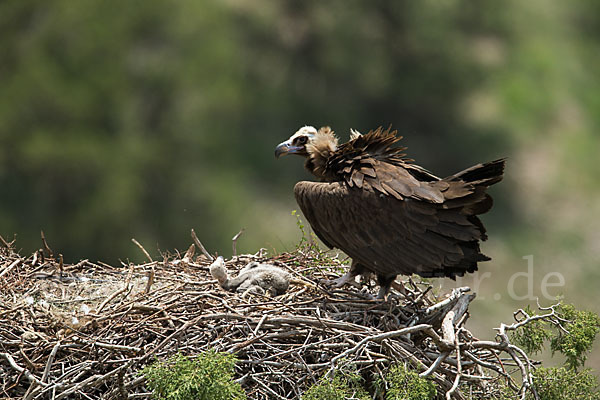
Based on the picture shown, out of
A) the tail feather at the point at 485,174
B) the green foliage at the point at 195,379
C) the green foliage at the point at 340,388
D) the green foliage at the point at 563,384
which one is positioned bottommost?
the green foliage at the point at 195,379

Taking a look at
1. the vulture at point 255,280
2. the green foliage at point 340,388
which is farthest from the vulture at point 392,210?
the green foliage at point 340,388

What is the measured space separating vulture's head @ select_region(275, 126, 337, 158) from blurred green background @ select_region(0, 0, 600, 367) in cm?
963

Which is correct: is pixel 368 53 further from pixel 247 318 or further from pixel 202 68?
pixel 247 318

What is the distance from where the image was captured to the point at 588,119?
26.2m

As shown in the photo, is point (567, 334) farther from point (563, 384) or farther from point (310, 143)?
point (310, 143)

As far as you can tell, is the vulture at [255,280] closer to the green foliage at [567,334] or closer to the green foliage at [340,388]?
the green foliage at [340,388]

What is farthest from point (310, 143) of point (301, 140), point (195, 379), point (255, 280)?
point (195, 379)

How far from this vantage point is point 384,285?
19.2 feet

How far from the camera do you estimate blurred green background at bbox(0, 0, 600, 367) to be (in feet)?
61.9

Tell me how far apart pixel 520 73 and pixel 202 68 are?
10446mm

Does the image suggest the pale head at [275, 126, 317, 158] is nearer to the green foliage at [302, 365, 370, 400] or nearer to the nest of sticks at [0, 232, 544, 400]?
the nest of sticks at [0, 232, 544, 400]

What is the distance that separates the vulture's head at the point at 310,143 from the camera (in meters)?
6.12

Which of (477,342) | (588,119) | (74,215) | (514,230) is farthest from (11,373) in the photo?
(588,119)

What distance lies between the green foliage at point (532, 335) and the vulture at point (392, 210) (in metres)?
0.61
